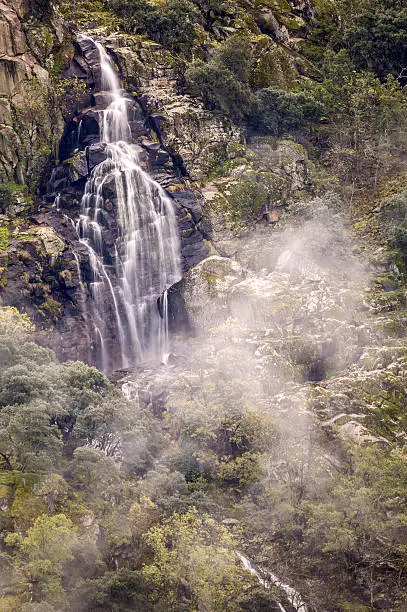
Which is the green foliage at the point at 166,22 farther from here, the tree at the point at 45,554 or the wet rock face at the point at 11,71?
the tree at the point at 45,554

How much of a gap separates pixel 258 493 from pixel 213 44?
2257 inches

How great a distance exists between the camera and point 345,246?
1945 inches

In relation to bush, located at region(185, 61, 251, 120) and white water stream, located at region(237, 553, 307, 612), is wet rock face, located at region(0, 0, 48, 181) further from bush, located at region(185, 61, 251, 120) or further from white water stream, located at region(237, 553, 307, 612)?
white water stream, located at region(237, 553, 307, 612)

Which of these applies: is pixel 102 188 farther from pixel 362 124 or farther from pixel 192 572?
pixel 192 572

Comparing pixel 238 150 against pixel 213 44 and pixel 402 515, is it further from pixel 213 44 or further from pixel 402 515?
pixel 402 515

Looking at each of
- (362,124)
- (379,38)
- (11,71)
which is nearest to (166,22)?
(11,71)

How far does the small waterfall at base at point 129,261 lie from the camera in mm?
48844

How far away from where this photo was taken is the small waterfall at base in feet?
160

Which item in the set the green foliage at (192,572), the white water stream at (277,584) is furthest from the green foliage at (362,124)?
the green foliage at (192,572)

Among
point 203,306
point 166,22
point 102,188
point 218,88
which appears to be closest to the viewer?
point 203,306

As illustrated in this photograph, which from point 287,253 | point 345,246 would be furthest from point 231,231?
point 345,246

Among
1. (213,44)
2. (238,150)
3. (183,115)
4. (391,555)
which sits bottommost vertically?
(391,555)

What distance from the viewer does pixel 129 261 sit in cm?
5128

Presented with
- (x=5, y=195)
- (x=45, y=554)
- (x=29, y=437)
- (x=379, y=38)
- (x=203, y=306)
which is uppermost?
(x=379, y=38)
